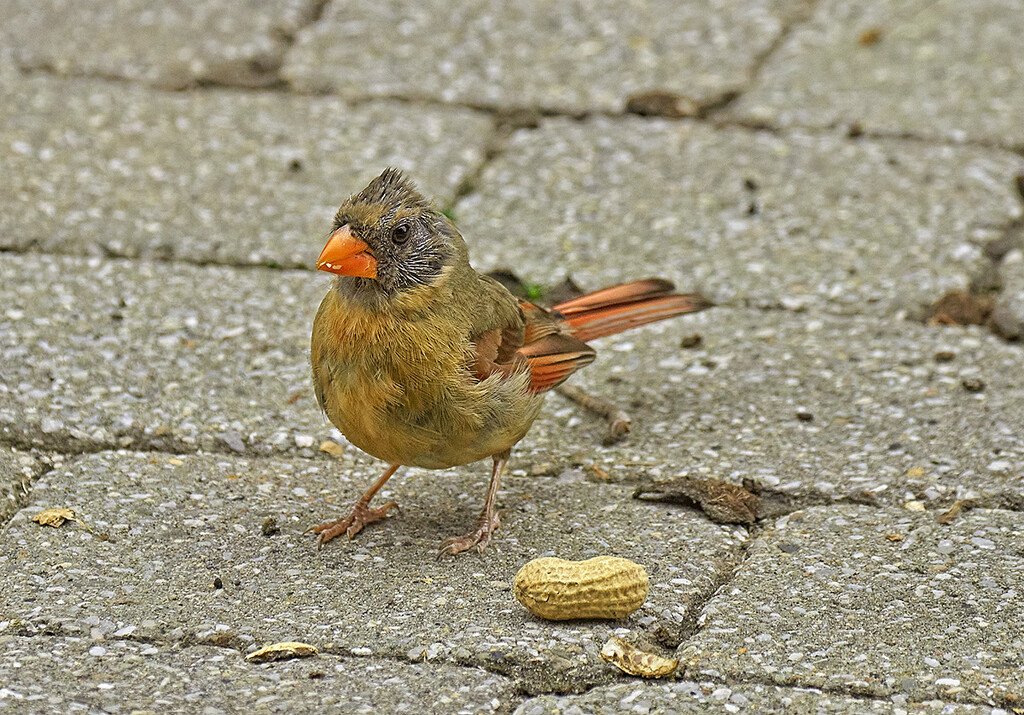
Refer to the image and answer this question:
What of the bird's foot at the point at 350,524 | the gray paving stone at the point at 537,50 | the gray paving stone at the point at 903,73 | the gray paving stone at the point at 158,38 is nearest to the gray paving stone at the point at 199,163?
the gray paving stone at the point at 158,38

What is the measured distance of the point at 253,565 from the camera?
321cm

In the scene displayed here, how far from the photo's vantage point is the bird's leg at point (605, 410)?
12.9ft

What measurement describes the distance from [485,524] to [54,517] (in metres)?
1.07

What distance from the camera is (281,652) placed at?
282 cm

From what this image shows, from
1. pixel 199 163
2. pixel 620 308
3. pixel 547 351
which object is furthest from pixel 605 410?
pixel 199 163

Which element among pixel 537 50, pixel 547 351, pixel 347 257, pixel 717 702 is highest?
pixel 347 257

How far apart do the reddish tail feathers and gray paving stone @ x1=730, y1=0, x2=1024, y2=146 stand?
1844mm

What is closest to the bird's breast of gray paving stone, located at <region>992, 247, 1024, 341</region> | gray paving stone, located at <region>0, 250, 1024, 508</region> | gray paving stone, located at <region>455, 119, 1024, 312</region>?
gray paving stone, located at <region>0, 250, 1024, 508</region>

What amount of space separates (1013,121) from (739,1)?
5.25 feet

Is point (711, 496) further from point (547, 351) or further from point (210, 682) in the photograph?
point (210, 682)

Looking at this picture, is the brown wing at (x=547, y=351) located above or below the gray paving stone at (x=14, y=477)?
above

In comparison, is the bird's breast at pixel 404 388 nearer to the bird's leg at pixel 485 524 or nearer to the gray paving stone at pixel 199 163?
the bird's leg at pixel 485 524

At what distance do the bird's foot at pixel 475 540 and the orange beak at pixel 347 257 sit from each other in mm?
689

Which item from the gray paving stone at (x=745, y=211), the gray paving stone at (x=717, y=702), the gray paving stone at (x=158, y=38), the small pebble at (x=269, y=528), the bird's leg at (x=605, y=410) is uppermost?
the gray paving stone at (x=158, y=38)
